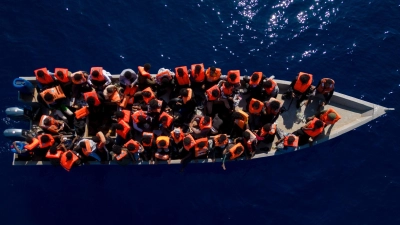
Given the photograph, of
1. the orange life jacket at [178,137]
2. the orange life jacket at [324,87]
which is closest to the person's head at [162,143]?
the orange life jacket at [178,137]

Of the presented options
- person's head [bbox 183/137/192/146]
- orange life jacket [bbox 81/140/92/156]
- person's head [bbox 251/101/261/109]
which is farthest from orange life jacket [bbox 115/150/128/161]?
person's head [bbox 251/101/261/109]

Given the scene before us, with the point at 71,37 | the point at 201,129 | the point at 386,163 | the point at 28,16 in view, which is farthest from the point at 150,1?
the point at 386,163

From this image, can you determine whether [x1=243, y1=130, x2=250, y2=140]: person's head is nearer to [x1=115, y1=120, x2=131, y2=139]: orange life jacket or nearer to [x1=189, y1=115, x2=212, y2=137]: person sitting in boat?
[x1=189, y1=115, x2=212, y2=137]: person sitting in boat

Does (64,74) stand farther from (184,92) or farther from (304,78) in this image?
(304,78)

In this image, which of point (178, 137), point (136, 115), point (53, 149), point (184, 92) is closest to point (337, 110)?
point (184, 92)

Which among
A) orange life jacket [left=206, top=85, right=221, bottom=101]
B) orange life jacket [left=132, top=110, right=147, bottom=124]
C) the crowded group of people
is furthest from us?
orange life jacket [left=206, top=85, right=221, bottom=101]

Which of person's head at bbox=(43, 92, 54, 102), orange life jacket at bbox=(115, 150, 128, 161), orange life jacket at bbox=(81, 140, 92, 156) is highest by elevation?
person's head at bbox=(43, 92, 54, 102)

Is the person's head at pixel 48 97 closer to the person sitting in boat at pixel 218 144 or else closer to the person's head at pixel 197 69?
the person's head at pixel 197 69
